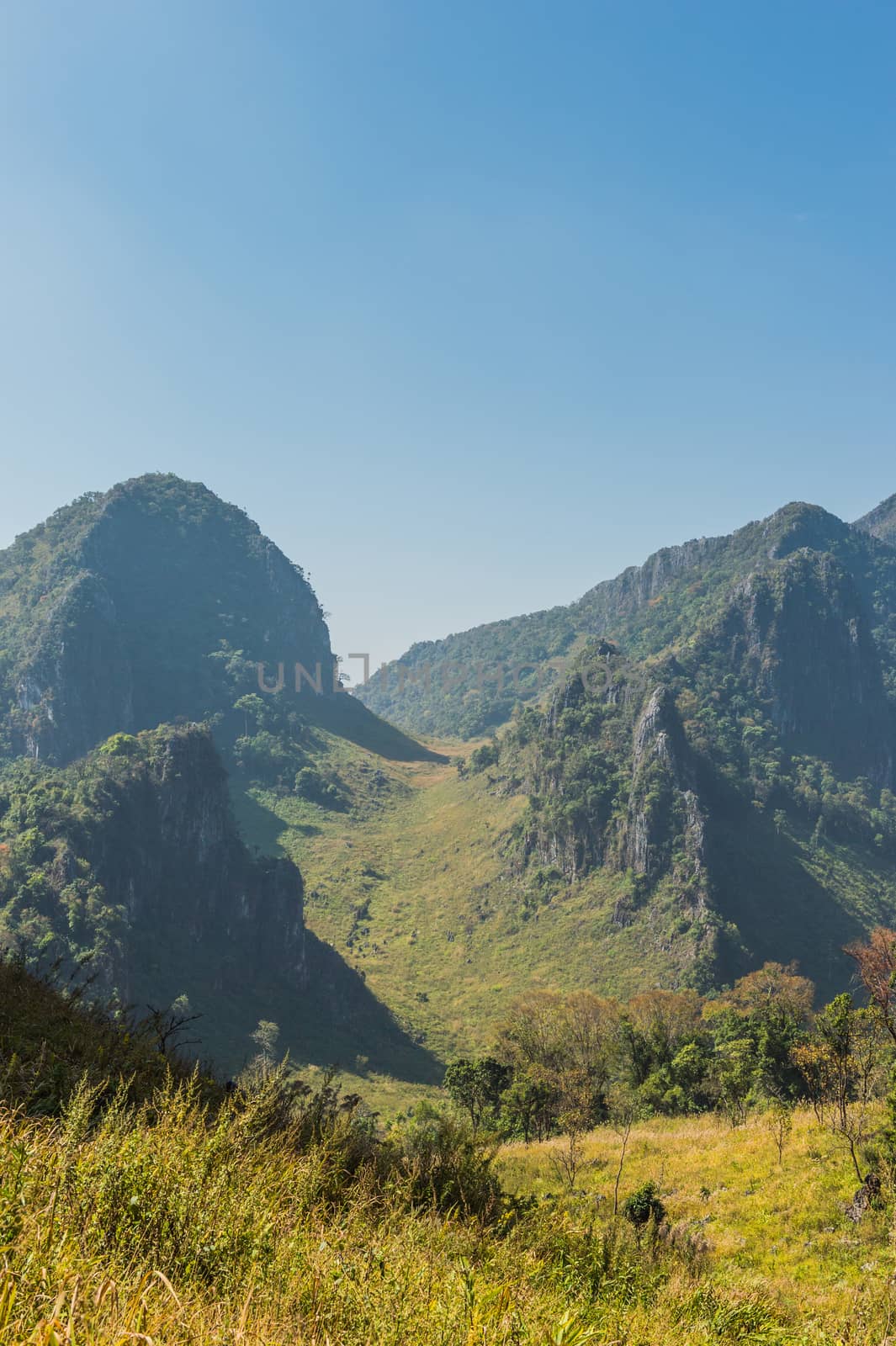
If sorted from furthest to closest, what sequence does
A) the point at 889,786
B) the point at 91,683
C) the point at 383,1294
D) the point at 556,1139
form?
the point at 889,786
the point at 91,683
the point at 556,1139
the point at 383,1294

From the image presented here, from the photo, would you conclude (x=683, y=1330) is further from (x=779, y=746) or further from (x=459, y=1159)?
(x=779, y=746)

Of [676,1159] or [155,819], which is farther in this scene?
[155,819]

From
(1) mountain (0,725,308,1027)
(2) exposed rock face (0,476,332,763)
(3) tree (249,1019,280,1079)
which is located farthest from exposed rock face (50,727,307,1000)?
(2) exposed rock face (0,476,332,763)

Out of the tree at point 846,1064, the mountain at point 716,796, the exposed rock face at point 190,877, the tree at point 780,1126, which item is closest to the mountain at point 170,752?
the exposed rock face at point 190,877

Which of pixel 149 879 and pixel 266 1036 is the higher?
pixel 149 879

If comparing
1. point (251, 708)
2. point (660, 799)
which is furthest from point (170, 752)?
point (251, 708)

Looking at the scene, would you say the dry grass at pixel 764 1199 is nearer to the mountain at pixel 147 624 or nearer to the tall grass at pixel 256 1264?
the tall grass at pixel 256 1264

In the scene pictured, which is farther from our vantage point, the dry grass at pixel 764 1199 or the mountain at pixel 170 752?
the mountain at pixel 170 752

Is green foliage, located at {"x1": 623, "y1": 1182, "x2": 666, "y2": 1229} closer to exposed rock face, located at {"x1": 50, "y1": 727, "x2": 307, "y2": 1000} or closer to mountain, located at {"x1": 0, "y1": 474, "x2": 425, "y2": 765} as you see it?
exposed rock face, located at {"x1": 50, "y1": 727, "x2": 307, "y2": 1000}

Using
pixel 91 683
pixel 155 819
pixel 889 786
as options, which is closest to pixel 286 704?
pixel 91 683

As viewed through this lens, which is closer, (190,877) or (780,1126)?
(780,1126)

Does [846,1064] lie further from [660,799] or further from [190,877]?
[660,799]

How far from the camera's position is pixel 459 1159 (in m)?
9.22

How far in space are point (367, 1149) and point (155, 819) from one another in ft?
238
